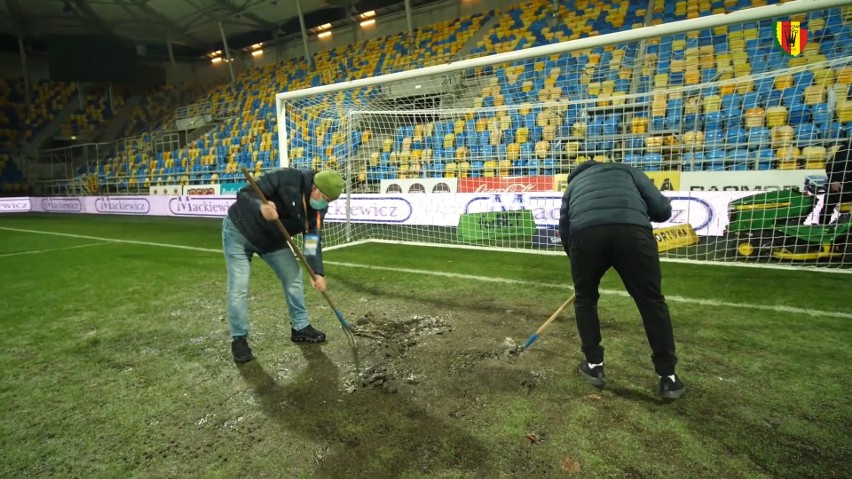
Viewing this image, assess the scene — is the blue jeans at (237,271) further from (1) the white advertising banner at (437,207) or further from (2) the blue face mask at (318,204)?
(1) the white advertising banner at (437,207)

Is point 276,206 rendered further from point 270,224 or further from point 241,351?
point 241,351

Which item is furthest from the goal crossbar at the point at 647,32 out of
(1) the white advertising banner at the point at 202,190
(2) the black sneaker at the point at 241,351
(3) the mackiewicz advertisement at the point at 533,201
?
(1) the white advertising banner at the point at 202,190

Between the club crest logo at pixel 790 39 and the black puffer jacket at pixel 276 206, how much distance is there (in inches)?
315

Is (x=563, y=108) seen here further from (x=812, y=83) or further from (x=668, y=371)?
(x=668, y=371)

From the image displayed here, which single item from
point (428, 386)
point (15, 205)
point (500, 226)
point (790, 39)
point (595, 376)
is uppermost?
point (790, 39)

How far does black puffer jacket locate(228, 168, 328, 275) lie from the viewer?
12.0 ft

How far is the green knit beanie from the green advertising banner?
5.80m

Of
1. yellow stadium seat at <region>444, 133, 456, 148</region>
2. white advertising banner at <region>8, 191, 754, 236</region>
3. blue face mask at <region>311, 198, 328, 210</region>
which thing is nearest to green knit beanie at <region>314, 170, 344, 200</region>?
blue face mask at <region>311, 198, 328, 210</region>

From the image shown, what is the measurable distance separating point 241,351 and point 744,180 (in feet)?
27.2

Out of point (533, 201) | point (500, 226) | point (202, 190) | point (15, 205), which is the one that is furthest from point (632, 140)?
point (15, 205)

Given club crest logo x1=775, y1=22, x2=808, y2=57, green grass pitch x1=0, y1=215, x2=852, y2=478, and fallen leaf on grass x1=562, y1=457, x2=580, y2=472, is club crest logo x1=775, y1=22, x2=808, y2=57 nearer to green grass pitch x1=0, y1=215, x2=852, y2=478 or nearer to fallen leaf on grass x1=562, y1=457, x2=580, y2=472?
green grass pitch x1=0, y1=215, x2=852, y2=478

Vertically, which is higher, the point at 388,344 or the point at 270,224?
the point at 270,224

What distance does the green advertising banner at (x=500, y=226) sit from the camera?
909cm

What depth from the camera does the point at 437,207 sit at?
10438mm
